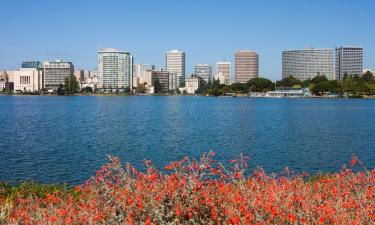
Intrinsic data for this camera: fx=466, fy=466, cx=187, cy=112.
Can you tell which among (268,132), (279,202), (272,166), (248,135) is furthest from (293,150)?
(279,202)

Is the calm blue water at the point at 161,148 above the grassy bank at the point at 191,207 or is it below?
below

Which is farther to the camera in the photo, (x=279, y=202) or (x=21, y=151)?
(x=21, y=151)

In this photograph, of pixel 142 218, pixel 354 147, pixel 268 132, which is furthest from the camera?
pixel 268 132

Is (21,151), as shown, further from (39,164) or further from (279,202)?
(279,202)

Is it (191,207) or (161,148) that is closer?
(191,207)

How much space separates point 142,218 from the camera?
761 centimetres

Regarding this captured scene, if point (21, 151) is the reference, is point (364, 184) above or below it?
above

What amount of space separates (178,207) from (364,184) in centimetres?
648

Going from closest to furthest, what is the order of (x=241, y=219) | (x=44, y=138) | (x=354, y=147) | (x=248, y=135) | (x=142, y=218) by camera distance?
(x=241, y=219), (x=142, y=218), (x=354, y=147), (x=44, y=138), (x=248, y=135)

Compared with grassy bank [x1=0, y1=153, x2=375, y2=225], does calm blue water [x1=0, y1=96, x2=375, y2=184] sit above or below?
below

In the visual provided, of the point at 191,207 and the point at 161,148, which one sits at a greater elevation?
the point at 191,207

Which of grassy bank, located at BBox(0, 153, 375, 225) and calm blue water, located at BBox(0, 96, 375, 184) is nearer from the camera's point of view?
grassy bank, located at BBox(0, 153, 375, 225)

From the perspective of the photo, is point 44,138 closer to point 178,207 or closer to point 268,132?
point 268,132

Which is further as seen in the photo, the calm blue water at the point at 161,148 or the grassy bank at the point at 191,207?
the calm blue water at the point at 161,148
